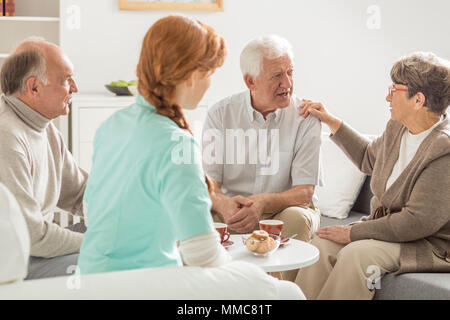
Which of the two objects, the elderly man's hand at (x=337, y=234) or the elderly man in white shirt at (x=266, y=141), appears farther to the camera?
the elderly man in white shirt at (x=266, y=141)

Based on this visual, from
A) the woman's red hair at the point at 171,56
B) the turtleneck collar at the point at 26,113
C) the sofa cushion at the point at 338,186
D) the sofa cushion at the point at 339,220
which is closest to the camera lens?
the woman's red hair at the point at 171,56

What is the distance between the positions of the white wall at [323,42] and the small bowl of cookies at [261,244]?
221cm

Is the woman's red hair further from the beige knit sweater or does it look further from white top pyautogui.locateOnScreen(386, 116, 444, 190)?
white top pyautogui.locateOnScreen(386, 116, 444, 190)

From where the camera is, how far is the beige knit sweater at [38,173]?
6.72 feet

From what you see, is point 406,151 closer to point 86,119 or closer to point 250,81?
point 250,81

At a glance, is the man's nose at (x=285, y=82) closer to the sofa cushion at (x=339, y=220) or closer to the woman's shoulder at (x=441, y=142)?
the woman's shoulder at (x=441, y=142)

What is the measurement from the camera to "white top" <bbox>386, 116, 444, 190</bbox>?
2449 millimetres

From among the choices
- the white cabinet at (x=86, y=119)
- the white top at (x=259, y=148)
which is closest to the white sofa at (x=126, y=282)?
the white top at (x=259, y=148)

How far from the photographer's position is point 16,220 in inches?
48.6

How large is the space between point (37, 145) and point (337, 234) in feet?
4.00

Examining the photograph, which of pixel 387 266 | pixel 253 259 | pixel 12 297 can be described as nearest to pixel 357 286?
pixel 387 266

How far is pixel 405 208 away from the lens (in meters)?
2.33

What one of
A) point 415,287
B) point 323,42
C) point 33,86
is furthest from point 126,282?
point 323,42
